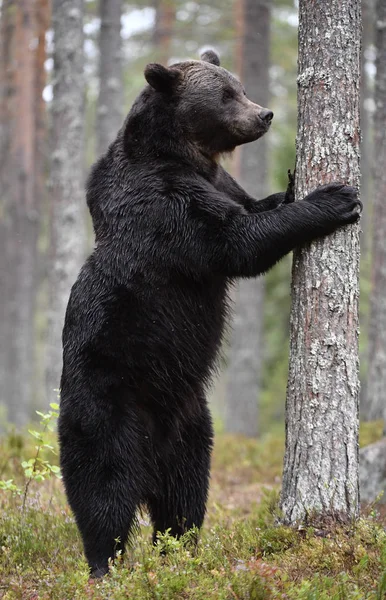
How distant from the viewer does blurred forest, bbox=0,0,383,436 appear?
11664 millimetres

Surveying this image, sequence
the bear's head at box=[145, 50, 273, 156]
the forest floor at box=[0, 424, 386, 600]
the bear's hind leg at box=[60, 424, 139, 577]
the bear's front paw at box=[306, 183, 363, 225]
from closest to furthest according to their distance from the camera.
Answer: the forest floor at box=[0, 424, 386, 600], the bear's front paw at box=[306, 183, 363, 225], the bear's hind leg at box=[60, 424, 139, 577], the bear's head at box=[145, 50, 273, 156]

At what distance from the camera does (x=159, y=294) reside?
4.95 m

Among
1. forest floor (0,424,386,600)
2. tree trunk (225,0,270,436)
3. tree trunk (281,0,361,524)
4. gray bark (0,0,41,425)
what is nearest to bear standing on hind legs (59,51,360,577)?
tree trunk (281,0,361,524)

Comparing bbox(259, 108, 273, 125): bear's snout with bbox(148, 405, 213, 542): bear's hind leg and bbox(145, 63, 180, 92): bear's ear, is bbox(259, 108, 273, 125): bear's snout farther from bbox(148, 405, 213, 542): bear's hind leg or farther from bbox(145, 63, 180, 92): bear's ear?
bbox(148, 405, 213, 542): bear's hind leg

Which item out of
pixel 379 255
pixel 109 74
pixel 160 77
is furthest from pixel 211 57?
pixel 109 74

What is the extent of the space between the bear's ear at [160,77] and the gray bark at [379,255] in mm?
6451

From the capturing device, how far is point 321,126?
472cm

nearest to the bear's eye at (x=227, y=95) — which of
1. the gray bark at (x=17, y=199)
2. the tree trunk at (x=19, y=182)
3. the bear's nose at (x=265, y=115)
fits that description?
the bear's nose at (x=265, y=115)

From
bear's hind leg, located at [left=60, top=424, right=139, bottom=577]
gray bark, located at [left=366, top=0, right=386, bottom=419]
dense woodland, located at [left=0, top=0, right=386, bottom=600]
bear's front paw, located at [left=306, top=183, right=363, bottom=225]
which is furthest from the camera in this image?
gray bark, located at [left=366, top=0, right=386, bottom=419]

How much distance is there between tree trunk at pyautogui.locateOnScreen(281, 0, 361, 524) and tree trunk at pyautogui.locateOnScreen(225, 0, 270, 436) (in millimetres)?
9502

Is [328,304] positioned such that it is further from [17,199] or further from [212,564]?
[17,199]

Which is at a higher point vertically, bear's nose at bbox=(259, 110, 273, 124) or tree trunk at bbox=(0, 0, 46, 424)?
tree trunk at bbox=(0, 0, 46, 424)

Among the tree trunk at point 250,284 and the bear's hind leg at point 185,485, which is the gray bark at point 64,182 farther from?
the bear's hind leg at point 185,485

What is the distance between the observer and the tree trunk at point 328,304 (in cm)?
468
